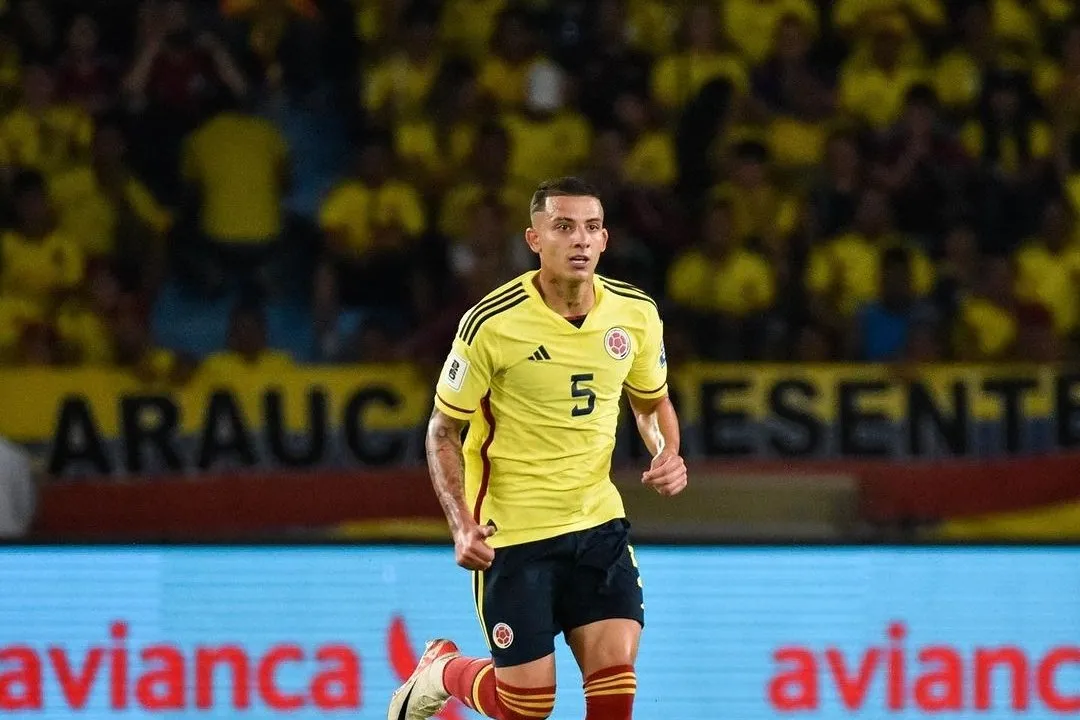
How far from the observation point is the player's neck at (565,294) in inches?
207

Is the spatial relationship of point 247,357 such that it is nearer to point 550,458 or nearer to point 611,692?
point 550,458

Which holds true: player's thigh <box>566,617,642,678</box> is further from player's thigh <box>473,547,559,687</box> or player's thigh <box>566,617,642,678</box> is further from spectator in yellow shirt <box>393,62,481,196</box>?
spectator in yellow shirt <box>393,62,481,196</box>

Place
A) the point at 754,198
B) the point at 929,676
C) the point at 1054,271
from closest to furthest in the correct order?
the point at 929,676
the point at 1054,271
the point at 754,198

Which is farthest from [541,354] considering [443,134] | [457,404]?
[443,134]

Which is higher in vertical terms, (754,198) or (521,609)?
(754,198)

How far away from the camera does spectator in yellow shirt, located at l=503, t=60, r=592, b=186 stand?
Answer: 10172 millimetres

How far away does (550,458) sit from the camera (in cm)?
530

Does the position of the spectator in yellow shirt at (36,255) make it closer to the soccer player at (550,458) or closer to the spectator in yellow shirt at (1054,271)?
the soccer player at (550,458)

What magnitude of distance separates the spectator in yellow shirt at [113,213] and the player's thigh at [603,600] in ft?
16.8

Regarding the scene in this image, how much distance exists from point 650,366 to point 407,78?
5.27 m

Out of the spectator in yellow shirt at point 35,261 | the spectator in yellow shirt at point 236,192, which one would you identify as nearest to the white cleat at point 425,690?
the spectator in yellow shirt at point 35,261

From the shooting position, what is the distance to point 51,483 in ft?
28.8

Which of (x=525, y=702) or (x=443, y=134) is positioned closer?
(x=525, y=702)

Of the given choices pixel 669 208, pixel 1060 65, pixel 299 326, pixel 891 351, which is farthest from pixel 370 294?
pixel 1060 65
